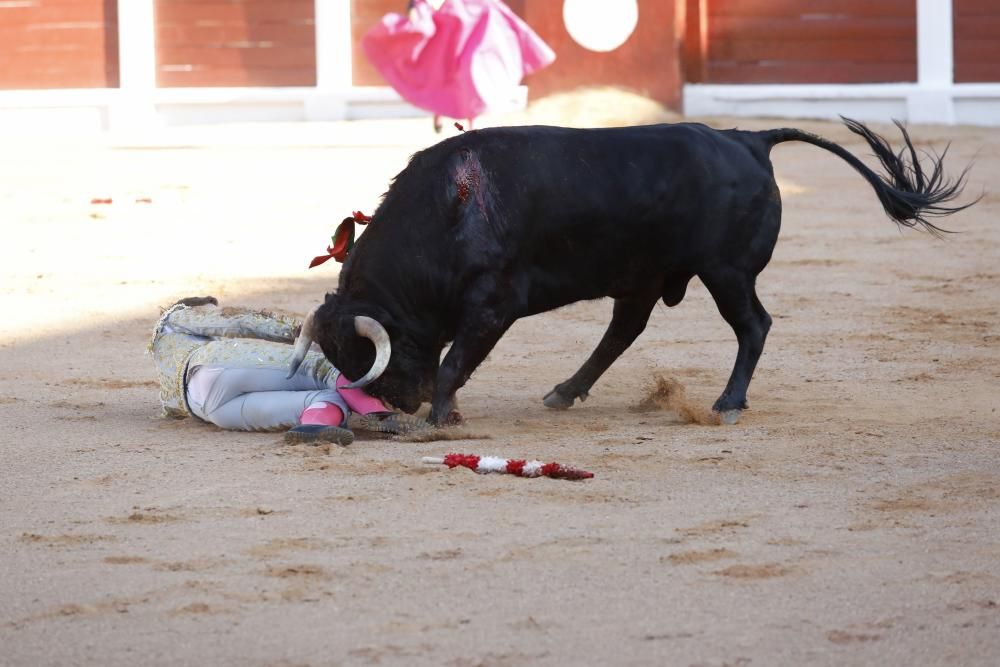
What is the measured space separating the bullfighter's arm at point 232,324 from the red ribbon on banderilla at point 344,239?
270 mm

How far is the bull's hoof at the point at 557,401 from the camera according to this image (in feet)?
12.7

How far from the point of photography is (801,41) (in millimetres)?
10570

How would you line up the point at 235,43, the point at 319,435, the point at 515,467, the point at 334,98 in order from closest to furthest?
the point at 515,467
the point at 319,435
the point at 334,98
the point at 235,43

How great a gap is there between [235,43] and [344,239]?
853cm

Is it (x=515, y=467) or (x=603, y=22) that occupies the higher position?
(x=603, y=22)

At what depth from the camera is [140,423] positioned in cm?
368

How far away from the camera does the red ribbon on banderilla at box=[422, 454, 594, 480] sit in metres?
2.99

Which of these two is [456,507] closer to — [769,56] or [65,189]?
[65,189]

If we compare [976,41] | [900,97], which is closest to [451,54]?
[900,97]

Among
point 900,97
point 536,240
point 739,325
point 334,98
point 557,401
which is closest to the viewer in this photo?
point 536,240

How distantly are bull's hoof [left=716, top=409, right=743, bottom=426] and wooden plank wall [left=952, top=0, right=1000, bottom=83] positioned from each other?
728 cm

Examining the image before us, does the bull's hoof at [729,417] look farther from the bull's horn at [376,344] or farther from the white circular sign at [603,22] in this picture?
the white circular sign at [603,22]

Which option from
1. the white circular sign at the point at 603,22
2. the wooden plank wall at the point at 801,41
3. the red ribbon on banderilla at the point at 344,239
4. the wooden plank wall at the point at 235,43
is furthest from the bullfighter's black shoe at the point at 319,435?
the wooden plank wall at the point at 235,43

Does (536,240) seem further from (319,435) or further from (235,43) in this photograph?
(235,43)
